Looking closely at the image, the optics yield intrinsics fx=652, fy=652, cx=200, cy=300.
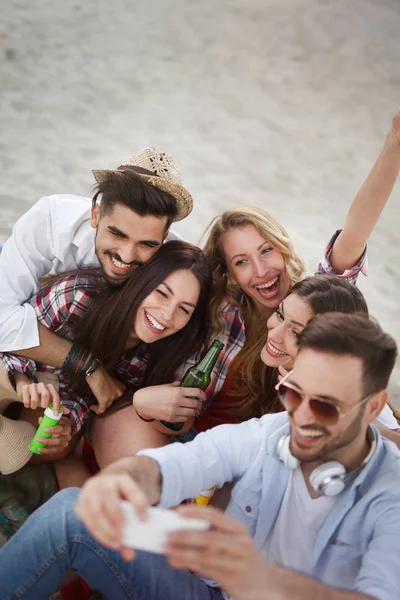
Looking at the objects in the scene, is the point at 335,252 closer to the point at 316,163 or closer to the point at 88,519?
the point at 88,519

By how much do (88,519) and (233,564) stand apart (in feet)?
0.88

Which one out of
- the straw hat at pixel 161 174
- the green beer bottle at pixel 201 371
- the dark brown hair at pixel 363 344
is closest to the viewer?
the dark brown hair at pixel 363 344

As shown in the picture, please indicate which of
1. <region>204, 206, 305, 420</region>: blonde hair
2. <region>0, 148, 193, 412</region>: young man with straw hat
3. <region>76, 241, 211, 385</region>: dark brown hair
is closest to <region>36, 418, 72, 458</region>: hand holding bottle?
<region>0, 148, 193, 412</region>: young man with straw hat

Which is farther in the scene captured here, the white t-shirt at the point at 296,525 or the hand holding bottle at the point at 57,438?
the hand holding bottle at the point at 57,438

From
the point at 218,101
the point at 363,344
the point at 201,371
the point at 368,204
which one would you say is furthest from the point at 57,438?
the point at 218,101

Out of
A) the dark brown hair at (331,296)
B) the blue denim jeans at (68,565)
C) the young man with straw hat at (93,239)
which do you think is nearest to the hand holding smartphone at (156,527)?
the blue denim jeans at (68,565)

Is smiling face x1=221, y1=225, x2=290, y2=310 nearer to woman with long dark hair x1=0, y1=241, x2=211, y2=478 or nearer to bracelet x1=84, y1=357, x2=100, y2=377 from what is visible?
woman with long dark hair x1=0, y1=241, x2=211, y2=478

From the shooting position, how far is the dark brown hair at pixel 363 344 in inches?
49.4

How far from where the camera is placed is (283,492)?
56.6 inches

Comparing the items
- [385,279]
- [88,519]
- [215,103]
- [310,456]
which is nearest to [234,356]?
[310,456]

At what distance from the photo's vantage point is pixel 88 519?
1114 millimetres

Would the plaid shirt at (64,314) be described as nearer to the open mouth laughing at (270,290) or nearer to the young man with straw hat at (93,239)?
the young man with straw hat at (93,239)

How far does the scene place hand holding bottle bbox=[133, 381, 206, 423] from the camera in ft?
6.40

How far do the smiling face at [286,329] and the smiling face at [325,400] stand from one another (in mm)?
427
